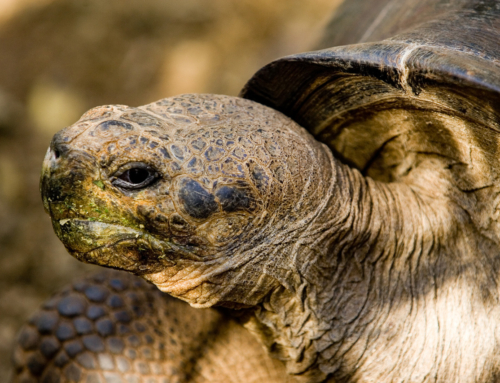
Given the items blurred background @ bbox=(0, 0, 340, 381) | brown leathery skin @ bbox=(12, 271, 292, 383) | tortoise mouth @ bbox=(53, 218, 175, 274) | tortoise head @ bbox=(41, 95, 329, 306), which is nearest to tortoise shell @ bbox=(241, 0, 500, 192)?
tortoise head @ bbox=(41, 95, 329, 306)

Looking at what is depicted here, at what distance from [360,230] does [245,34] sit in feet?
9.20

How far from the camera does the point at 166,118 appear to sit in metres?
1.24

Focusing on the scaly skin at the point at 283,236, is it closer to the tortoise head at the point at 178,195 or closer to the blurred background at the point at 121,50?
the tortoise head at the point at 178,195

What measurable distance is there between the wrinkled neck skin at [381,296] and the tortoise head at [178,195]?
0.11m

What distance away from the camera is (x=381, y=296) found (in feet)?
4.72

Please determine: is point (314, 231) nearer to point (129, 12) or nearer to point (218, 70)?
point (218, 70)

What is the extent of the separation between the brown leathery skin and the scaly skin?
0.98ft

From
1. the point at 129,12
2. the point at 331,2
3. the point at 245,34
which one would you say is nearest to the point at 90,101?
the point at 129,12

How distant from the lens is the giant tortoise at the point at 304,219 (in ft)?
3.80

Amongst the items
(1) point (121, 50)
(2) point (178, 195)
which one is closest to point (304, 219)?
(2) point (178, 195)

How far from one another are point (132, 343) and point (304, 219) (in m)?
0.82

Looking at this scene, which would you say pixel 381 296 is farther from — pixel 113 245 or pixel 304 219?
pixel 113 245

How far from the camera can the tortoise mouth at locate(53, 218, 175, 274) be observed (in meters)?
1.16

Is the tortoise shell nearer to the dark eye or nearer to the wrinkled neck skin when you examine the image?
the wrinkled neck skin
